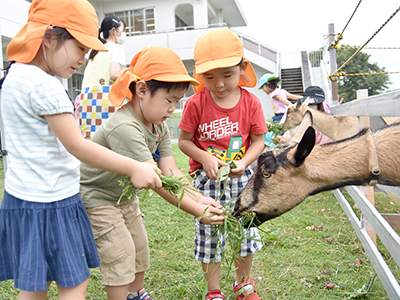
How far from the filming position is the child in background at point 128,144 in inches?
80.7

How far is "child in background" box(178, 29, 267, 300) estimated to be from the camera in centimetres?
243

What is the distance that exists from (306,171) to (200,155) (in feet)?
2.38

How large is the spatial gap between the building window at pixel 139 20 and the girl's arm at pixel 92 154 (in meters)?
23.6

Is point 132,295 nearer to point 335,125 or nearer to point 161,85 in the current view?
point 161,85

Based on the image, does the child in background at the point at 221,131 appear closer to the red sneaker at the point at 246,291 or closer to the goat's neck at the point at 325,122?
the red sneaker at the point at 246,291

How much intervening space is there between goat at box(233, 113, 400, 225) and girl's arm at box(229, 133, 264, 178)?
66 mm

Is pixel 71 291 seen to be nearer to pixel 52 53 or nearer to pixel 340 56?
pixel 52 53

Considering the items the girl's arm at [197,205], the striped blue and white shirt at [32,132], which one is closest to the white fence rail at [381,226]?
the girl's arm at [197,205]

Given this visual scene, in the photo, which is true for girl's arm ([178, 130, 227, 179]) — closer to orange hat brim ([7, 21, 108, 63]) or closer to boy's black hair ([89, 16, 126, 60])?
orange hat brim ([7, 21, 108, 63])

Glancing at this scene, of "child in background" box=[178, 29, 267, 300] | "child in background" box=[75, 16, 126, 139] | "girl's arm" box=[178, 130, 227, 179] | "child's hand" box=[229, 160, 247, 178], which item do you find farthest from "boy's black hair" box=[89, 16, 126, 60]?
"child's hand" box=[229, 160, 247, 178]

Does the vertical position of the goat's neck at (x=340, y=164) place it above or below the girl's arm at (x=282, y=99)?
below

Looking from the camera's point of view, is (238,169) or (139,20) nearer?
(238,169)

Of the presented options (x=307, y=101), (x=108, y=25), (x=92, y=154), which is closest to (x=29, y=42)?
(x=92, y=154)

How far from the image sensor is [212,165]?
2.40m
